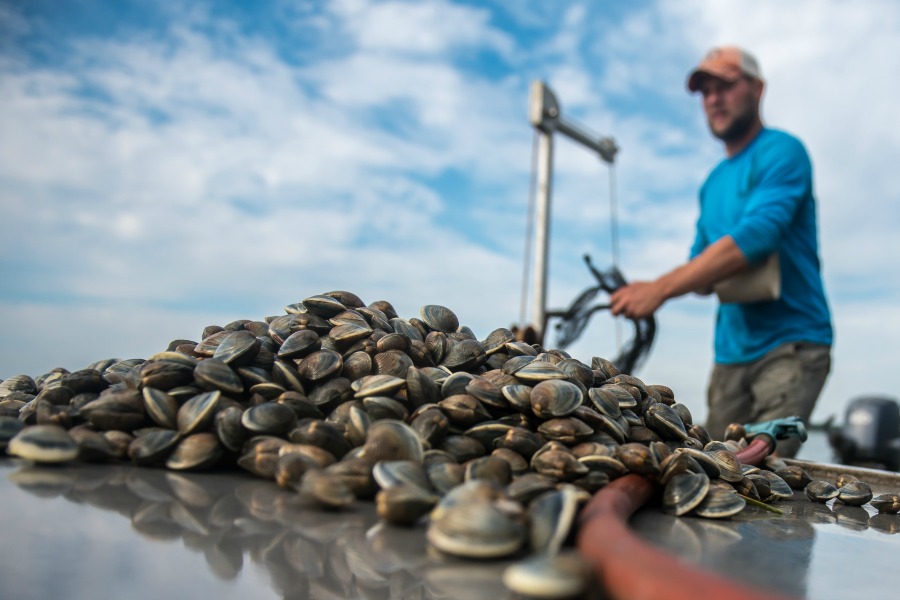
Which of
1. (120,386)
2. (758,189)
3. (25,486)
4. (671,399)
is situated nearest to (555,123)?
(758,189)

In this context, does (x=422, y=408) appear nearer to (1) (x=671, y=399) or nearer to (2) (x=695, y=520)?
(2) (x=695, y=520)

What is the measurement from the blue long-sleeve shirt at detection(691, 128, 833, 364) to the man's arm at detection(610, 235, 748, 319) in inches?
3.3

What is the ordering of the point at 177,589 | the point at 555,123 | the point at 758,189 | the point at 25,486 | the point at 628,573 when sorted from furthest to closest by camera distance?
the point at 555,123
the point at 758,189
the point at 25,486
the point at 177,589
the point at 628,573

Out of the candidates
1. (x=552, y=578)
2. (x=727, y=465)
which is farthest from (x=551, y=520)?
(x=727, y=465)

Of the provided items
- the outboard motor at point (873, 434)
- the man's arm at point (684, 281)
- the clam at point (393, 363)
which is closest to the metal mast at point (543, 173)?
the man's arm at point (684, 281)

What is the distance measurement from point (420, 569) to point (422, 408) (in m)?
0.64

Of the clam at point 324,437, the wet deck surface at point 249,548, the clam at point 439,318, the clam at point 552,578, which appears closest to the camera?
the clam at point 552,578

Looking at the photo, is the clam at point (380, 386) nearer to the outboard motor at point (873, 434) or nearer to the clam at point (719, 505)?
the clam at point (719, 505)

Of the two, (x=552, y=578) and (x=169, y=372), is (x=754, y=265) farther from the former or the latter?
(x=552, y=578)

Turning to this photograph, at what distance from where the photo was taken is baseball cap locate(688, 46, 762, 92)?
5164mm

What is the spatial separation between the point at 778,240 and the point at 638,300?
1058 millimetres

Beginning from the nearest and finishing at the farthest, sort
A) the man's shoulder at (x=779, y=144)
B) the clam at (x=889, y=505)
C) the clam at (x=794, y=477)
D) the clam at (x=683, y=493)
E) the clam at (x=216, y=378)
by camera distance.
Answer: the clam at (x=683, y=493)
the clam at (x=216, y=378)
the clam at (x=889, y=505)
the clam at (x=794, y=477)
the man's shoulder at (x=779, y=144)

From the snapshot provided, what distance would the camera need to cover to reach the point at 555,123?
8.24m

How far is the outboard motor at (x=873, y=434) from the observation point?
824cm
